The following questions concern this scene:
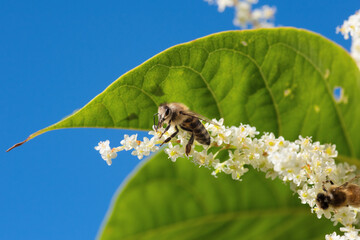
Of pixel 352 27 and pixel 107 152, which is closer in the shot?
pixel 107 152

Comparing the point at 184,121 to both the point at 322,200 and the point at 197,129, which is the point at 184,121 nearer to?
the point at 197,129

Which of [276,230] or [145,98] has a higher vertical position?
[145,98]

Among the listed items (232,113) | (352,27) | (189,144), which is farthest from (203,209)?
(352,27)

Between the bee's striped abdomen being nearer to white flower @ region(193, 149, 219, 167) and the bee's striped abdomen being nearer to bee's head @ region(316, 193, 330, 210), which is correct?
white flower @ region(193, 149, 219, 167)

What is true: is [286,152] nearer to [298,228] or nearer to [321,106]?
[321,106]

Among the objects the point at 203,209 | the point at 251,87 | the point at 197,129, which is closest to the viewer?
the point at 197,129

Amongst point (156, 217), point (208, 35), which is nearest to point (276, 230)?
point (156, 217)

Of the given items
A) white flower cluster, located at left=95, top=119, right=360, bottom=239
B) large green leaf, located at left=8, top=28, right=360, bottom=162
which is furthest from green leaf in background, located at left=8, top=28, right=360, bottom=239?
white flower cluster, located at left=95, top=119, right=360, bottom=239
